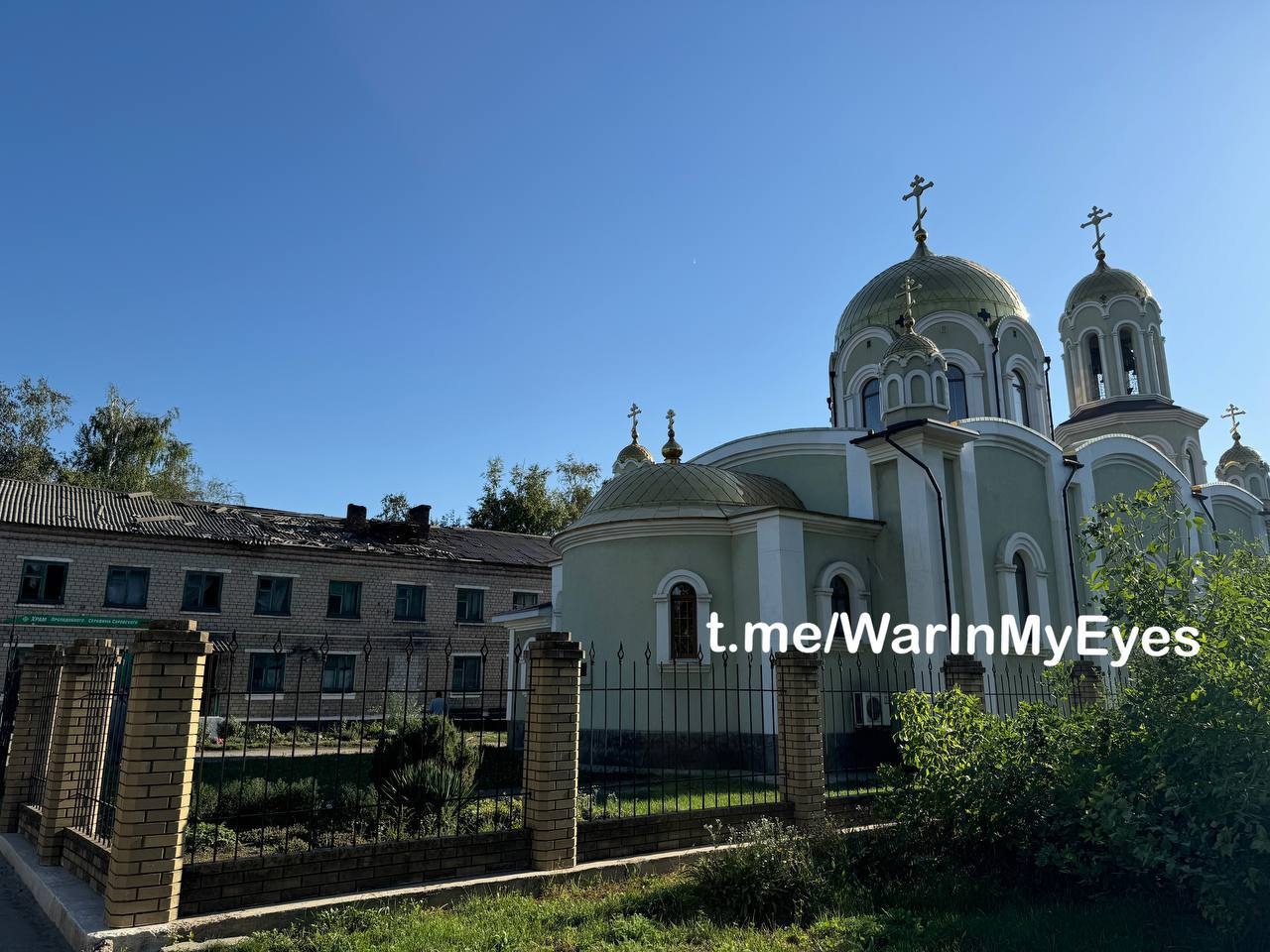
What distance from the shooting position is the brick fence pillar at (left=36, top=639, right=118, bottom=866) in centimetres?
709

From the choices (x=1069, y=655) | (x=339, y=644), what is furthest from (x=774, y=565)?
(x=339, y=644)

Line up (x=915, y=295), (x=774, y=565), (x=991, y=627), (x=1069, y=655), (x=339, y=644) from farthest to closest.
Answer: (x=339, y=644) → (x=915, y=295) → (x=1069, y=655) → (x=991, y=627) → (x=774, y=565)

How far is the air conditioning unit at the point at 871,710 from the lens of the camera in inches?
530

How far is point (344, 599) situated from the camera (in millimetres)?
25375

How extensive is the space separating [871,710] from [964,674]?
4.06 m

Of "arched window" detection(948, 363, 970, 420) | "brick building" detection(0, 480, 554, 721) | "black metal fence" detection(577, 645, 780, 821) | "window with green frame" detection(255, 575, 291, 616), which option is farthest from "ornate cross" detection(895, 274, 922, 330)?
"window with green frame" detection(255, 575, 291, 616)

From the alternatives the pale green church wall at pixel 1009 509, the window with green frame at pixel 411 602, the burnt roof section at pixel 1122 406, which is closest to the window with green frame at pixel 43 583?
the window with green frame at pixel 411 602

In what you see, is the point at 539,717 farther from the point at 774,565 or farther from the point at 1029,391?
the point at 1029,391

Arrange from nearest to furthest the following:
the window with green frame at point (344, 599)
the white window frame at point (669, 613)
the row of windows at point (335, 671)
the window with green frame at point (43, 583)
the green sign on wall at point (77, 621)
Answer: the white window frame at point (669, 613) → the green sign on wall at point (77, 621) → the window with green frame at point (43, 583) → the row of windows at point (335, 671) → the window with green frame at point (344, 599)

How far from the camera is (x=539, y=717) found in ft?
22.4

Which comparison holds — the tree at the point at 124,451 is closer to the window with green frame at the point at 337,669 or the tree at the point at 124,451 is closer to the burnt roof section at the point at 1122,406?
the window with green frame at the point at 337,669

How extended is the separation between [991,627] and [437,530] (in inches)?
783

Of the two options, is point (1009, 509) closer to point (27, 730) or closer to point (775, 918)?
point (775, 918)

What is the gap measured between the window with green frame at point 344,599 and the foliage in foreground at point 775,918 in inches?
790
